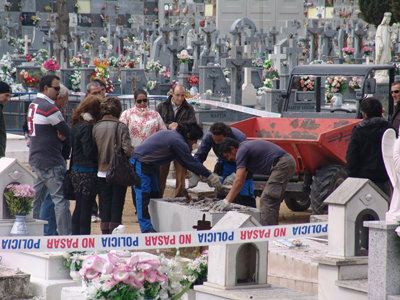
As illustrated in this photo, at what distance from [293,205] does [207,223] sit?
3.81 metres

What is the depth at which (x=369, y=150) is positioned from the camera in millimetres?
7902

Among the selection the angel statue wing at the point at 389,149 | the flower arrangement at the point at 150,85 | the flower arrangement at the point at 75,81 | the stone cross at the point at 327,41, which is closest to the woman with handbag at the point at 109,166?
the angel statue wing at the point at 389,149

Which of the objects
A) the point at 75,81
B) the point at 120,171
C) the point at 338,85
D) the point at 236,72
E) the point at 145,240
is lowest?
the point at 75,81

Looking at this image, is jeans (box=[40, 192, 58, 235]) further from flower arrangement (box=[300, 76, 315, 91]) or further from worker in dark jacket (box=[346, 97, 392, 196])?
flower arrangement (box=[300, 76, 315, 91])

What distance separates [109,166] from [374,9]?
4482 cm

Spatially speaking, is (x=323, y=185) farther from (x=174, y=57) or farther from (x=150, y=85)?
(x=174, y=57)

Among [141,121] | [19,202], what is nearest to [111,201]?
[19,202]

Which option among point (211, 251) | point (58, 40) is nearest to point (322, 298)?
point (211, 251)

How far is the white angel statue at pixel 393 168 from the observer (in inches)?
220

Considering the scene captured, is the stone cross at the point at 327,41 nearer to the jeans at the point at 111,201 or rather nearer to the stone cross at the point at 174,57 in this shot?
the stone cross at the point at 174,57

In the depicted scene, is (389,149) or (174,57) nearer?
(389,149)

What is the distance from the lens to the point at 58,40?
37.3 metres

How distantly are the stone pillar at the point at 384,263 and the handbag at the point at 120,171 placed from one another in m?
3.17

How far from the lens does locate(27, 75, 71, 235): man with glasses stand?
26.9 ft
